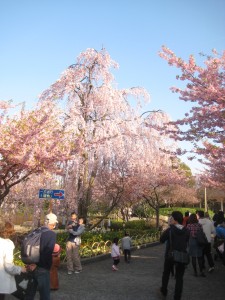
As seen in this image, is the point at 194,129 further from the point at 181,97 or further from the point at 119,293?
the point at 119,293

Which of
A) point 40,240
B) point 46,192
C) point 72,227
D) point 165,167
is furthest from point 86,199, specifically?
point 40,240

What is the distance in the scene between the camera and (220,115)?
355 inches

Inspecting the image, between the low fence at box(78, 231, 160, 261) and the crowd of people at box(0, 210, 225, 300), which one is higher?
the crowd of people at box(0, 210, 225, 300)

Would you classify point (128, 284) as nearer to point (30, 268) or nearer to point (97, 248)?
point (30, 268)

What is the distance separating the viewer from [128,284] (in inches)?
304

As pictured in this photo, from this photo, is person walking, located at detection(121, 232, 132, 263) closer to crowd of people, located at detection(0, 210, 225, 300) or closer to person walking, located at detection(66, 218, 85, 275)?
crowd of people, located at detection(0, 210, 225, 300)

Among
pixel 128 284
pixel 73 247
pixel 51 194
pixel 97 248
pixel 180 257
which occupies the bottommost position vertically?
pixel 128 284

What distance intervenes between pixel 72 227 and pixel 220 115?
531 centimetres

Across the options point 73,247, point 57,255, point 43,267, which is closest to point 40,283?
point 43,267

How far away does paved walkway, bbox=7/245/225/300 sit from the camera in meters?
6.54

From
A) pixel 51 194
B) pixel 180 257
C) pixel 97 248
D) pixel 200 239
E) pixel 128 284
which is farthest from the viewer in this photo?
pixel 97 248

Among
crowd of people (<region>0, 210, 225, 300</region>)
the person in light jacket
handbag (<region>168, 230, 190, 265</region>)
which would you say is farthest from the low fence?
the person in light jacket

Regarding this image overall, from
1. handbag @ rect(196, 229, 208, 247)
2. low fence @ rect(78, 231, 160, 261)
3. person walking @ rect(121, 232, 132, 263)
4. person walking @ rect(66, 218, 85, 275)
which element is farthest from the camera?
low fence @ rect(78, 231, 160, 261)

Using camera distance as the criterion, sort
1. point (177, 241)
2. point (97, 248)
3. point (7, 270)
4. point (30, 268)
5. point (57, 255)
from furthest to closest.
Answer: point (97, 248)
point (57, 255)
point (177, 241)
point (30, 268)
point (7, 270)
